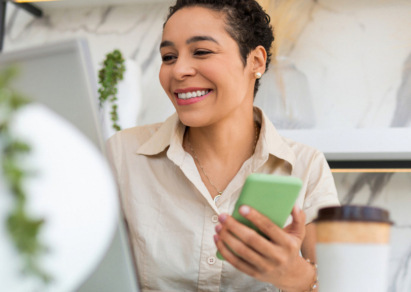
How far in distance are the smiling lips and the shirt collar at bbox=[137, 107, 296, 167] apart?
107mm

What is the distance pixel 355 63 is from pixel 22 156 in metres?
1.53

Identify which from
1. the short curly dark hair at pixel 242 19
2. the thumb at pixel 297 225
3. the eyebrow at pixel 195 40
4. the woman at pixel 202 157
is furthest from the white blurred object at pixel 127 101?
the thumb at pixel 297 225

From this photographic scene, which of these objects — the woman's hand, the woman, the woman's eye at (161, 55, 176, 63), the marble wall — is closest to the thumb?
the woman's hand

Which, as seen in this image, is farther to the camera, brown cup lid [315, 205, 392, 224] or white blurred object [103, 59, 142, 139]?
white blurred object [103, 59, 142, 139]

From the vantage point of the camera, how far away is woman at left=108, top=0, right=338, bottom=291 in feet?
3.45

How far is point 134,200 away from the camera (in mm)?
1126

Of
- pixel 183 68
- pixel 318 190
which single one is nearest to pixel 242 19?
pixel 183 68

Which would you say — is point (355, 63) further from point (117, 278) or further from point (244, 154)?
point (117, 278)

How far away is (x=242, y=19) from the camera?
1157 mm

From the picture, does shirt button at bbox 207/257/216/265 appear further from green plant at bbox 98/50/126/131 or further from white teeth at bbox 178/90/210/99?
green plant at bbox 98/50/126/131

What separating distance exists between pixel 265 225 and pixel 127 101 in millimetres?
1051

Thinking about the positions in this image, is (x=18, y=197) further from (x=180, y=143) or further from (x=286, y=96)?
(x=286, y=96)

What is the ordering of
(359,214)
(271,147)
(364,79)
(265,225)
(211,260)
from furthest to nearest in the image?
(364,79), (271,147), (211,260), (265,225), (359,214)

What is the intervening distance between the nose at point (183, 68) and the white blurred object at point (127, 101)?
0.53 m
